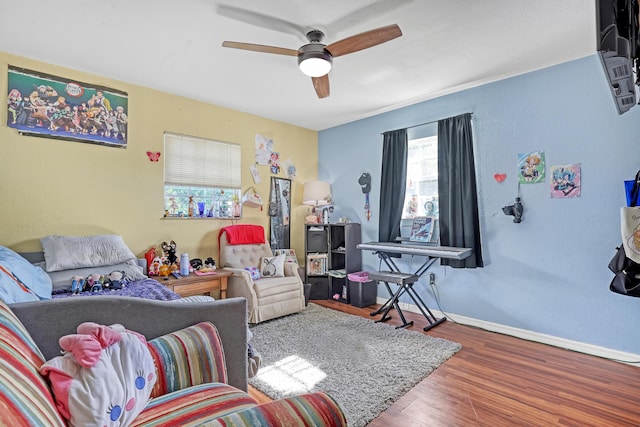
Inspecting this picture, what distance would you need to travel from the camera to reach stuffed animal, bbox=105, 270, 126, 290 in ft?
8.03

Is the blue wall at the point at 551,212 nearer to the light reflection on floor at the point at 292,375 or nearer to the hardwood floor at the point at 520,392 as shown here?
the hardwood floor at the point at 520,392

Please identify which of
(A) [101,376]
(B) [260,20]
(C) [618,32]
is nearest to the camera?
(A) [101,376]

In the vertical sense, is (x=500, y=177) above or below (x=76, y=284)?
above

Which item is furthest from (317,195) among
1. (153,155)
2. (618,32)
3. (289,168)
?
(618,32)

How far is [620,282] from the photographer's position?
7.32 feet

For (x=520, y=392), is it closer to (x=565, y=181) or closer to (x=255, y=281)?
(x=565, y=181)

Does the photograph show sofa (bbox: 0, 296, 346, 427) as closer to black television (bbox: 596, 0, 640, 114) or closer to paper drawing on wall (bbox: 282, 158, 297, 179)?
black television (bbox: 596, 0, 640, 114)

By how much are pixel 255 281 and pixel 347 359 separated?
1.36m

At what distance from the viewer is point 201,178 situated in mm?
3686

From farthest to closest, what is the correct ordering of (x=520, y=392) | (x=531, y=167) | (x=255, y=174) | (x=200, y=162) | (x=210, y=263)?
(x=255, y=174)
(x=200, y=162)
(x=210, y=263)
(x=531, y=167)
(x=520, y=392)

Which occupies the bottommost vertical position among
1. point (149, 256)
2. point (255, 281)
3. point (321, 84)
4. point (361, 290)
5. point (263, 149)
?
point (361, 290)

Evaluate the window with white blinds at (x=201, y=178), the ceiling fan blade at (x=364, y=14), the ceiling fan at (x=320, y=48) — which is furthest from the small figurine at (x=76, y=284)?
the ceiling fan blade at (x=364, y=14)

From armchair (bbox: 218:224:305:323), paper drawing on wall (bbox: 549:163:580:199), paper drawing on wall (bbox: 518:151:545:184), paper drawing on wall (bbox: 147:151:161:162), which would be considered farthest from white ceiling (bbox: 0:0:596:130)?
armchair (bbox: 218:224:305:323)

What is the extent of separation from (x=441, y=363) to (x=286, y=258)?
2.15 meters
